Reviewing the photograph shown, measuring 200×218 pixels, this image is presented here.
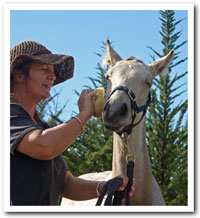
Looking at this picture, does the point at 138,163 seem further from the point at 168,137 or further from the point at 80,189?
the point at 168,137

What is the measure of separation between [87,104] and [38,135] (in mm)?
494

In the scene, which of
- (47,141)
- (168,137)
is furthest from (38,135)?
(168,137)

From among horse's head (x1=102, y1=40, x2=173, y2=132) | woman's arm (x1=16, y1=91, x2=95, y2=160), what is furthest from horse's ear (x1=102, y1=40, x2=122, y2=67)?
woman's arm (x1=16, y1=91, x2=95, y2=160)

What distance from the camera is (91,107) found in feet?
8.04

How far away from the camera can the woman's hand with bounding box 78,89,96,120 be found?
238 centimetres

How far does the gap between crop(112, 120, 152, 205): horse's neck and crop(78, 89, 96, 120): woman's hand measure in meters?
1.00

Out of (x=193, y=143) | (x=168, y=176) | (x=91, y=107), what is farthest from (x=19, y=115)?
(x=168, y=176)

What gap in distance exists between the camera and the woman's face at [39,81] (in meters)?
2.54

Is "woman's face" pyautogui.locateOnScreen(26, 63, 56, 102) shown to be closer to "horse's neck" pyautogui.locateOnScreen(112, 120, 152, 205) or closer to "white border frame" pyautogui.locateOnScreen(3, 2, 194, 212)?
"white border frame" pyautogui.locateOnScreen(3, 2, 194, 212)

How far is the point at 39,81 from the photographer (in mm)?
2557

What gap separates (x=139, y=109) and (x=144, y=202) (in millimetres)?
893

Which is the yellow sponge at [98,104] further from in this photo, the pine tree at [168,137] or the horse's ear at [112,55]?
the pine tree at [168,137]

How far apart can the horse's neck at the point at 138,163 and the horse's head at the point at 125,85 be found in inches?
8.8
